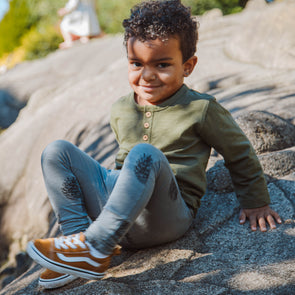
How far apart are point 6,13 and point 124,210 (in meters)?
18.5

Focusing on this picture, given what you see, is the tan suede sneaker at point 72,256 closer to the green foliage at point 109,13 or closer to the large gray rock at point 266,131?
the large gray rock at point 266,131

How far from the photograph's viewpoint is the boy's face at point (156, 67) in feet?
6.54

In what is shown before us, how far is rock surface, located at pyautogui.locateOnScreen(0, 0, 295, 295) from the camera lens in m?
1.79

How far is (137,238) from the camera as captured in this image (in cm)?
199

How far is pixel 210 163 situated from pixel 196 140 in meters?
0.76

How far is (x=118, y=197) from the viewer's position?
164 cm

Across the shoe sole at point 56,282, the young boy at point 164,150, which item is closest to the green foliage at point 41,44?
the young boy at point 164,150

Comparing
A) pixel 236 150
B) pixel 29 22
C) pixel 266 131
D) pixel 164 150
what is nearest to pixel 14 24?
pixel 29 22

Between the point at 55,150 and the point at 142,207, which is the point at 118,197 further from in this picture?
the point at 55,150

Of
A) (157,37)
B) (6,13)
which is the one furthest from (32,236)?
(6,13)

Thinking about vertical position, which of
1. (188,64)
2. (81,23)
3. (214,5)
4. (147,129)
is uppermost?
(188,64)

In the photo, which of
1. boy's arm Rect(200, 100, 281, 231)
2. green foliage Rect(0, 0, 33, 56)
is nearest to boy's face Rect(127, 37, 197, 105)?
boy's arm Rect(200, 100, 281, 231)

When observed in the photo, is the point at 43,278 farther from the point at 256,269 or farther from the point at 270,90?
the point at 270,90

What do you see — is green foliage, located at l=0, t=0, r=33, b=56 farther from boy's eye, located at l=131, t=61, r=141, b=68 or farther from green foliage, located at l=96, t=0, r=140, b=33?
boy's eye, located at l=131, t=61, r=141, b=68
